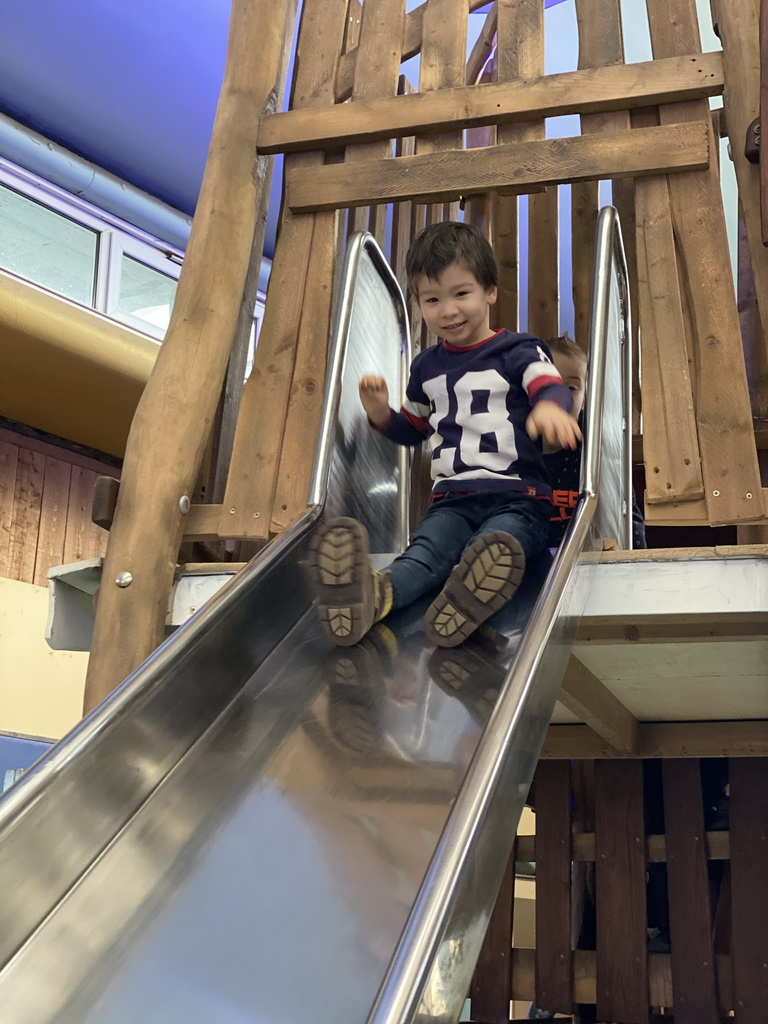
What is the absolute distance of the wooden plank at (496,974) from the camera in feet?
12.6

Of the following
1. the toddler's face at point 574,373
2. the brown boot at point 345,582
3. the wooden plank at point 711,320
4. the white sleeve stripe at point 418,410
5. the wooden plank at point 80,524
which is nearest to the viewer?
the brown boot at point 345,582

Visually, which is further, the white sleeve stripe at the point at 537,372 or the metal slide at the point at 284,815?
the white sleeve stripe at the point at 537,372

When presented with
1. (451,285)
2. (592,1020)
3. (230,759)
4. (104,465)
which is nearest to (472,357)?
(451,285)

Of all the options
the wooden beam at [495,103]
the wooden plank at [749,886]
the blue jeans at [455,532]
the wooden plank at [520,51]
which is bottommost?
the wooden plank at [749,886]

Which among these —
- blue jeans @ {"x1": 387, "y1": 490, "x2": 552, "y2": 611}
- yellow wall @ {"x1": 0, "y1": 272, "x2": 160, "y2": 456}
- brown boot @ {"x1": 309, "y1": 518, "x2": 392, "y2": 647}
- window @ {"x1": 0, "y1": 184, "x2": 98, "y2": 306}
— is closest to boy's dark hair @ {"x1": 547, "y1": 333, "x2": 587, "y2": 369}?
blue jeans @ {"x1": 387, "y1": 490, "x2": 552, "y2": 611}

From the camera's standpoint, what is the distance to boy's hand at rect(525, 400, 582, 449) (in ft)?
7.27

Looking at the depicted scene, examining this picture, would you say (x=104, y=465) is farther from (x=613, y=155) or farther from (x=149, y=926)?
(x=149, y=926)

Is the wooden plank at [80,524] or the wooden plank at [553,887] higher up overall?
the wooden plank at [80,524]

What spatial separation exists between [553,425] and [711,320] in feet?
1.88

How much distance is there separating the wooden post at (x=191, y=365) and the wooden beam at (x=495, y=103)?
120 millimetres

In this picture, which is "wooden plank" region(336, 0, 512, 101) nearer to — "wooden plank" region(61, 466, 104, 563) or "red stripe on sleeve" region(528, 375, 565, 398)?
"red stripe on sleeve" region(528, 375, 565, 398)

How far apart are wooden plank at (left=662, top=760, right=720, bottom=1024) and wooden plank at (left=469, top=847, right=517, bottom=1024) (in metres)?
0.61

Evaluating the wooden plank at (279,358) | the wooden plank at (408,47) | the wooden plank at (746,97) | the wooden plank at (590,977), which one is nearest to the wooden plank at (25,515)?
the wooden plank at (408,47)

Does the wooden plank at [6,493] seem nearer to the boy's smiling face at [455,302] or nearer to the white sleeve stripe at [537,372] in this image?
the boy's smiling face at [455,302]
